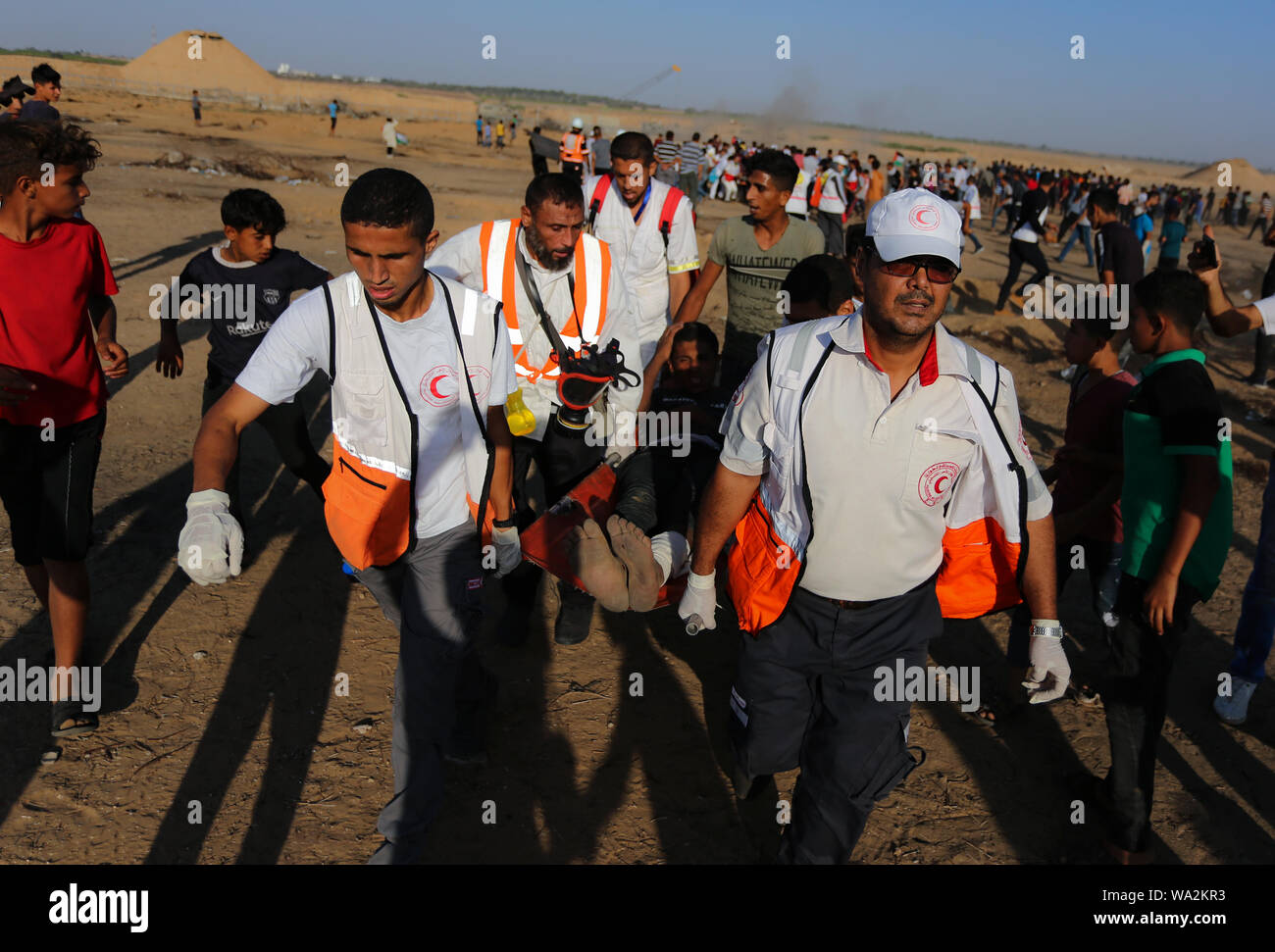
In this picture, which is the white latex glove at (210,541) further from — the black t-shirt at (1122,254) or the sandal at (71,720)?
the black t-shirt at (1122,254)

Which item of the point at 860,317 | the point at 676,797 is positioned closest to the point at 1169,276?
the point at 860,317

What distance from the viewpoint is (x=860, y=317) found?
2561 mm

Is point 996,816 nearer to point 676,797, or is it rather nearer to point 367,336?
point 676,797

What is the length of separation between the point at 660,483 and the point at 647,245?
2.01 meters

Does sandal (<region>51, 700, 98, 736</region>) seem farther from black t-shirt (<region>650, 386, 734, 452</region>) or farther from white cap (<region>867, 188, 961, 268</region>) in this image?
white cap (<region>867, 188, 961, 268</region>)

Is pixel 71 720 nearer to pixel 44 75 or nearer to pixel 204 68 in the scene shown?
pixel 44 75

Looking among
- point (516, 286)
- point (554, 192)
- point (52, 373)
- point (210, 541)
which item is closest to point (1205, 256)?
point (554, 192)

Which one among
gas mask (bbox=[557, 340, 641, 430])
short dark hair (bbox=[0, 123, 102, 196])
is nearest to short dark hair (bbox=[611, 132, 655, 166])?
gas mask (bbox=[557, 340, 641, 430])

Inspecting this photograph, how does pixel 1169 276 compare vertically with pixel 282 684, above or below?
above

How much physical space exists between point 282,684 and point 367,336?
222 centimetres

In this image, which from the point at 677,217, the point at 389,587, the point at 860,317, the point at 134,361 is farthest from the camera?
the point at 134,361

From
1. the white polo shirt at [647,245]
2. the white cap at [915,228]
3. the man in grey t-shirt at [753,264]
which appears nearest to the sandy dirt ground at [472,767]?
the man in grey t-shirt at [753,264]

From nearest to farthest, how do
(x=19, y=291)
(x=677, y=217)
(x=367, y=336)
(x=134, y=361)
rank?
1. (x=367, y=336)
2. (x=19, y=291)
3. (x=677, y=217)
4. (x=134, y=361)
